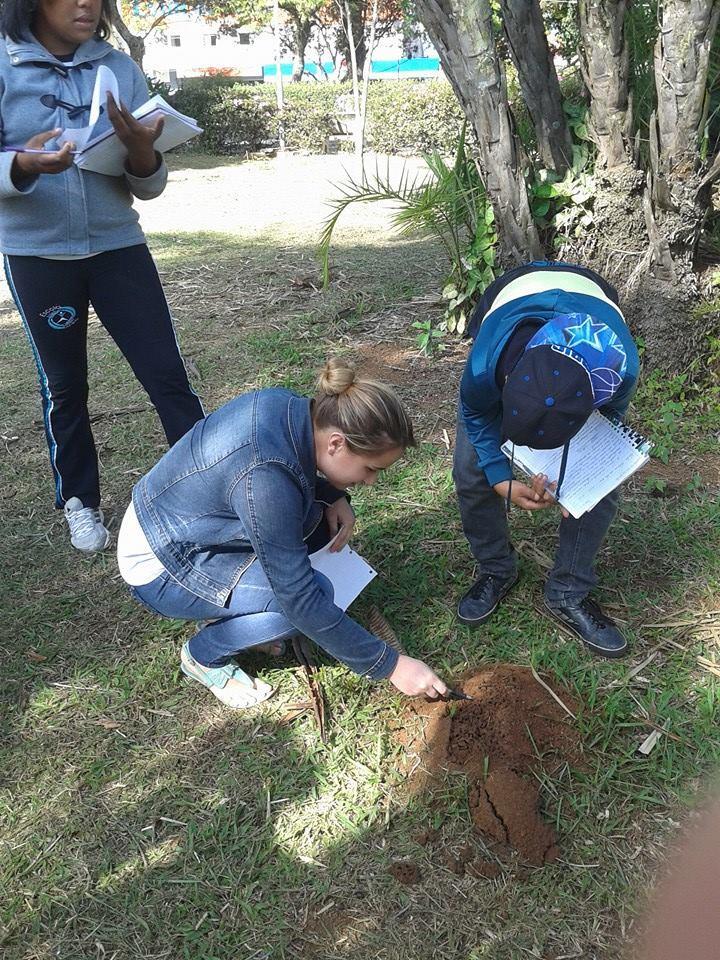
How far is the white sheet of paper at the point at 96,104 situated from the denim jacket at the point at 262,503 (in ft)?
3.85

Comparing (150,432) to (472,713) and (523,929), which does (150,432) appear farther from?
(523,929)

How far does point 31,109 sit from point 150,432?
187 cm

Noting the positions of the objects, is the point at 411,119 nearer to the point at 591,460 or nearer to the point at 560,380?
the point at 591,460

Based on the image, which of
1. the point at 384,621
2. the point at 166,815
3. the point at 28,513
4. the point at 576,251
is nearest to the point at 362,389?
the point at 384,621

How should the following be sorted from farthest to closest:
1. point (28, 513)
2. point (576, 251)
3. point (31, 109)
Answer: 1. point (576, 251)
2. point (28, 513)
3. point (31, 109)

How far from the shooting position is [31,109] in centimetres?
273

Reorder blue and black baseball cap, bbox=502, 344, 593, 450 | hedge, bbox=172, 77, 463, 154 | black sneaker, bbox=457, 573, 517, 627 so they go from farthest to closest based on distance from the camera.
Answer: hedge, bbox=172, 77, 463, 154
black sneaker, bbox=457, 573, 517, 627
blue and black baseball cap, bbox=502, 344, 593, 450

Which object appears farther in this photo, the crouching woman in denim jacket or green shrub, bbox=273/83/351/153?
green shrub, bbox=273/83/351/153

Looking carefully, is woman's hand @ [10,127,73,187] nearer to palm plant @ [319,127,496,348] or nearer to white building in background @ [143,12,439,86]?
palm plant @ [319,127,496,348]

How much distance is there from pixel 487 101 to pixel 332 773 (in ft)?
11.1

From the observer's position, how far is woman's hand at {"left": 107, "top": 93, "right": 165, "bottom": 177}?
2635mm

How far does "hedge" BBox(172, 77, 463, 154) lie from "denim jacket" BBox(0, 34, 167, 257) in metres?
13.8

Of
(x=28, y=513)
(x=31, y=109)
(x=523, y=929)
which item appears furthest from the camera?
(x=28, y=513)

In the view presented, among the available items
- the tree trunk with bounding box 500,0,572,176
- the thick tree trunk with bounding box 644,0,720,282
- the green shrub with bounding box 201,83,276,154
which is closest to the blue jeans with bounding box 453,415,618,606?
the thick tree trunk with bounding box 644,0,720,282
